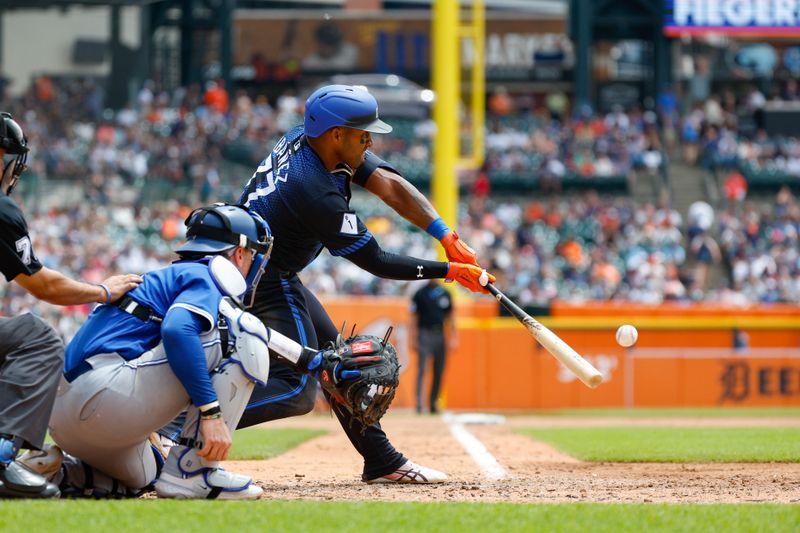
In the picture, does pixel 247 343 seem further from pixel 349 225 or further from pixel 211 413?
pixel 349 225

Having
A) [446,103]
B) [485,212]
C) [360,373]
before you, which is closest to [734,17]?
[485,212]

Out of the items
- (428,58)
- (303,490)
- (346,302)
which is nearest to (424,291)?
(346,302)

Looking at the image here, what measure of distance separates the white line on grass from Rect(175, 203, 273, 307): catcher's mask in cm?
215

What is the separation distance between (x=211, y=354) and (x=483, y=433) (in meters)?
6.34

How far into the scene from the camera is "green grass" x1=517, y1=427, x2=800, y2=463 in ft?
26.3

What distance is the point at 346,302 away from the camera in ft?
57.3

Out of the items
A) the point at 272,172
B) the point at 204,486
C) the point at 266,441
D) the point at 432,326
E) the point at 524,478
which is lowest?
the point at 432,326

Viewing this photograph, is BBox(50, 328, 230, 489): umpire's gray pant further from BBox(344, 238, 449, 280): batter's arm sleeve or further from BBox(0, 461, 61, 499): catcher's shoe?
BBox(344, 238, 449, 280): batter's arm sleeve

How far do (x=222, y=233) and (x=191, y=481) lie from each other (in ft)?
3.42

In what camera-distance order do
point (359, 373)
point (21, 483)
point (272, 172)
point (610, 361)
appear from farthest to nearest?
point (610, 361) → point (272, 172) → point (359, 373) → point (21, 483)

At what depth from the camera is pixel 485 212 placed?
76.9 feet

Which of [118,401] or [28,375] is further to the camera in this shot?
[118,401]

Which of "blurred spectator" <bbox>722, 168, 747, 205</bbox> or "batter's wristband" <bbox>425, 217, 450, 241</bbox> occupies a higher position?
"batter's wristband" <bbox>425, 217, 450, 241</bbox>

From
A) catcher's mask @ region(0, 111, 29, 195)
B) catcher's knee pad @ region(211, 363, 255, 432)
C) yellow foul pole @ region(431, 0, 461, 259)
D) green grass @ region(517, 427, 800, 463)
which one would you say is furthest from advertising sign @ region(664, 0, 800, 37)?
catcher's mask @ region(0, 111, 29, 195)
